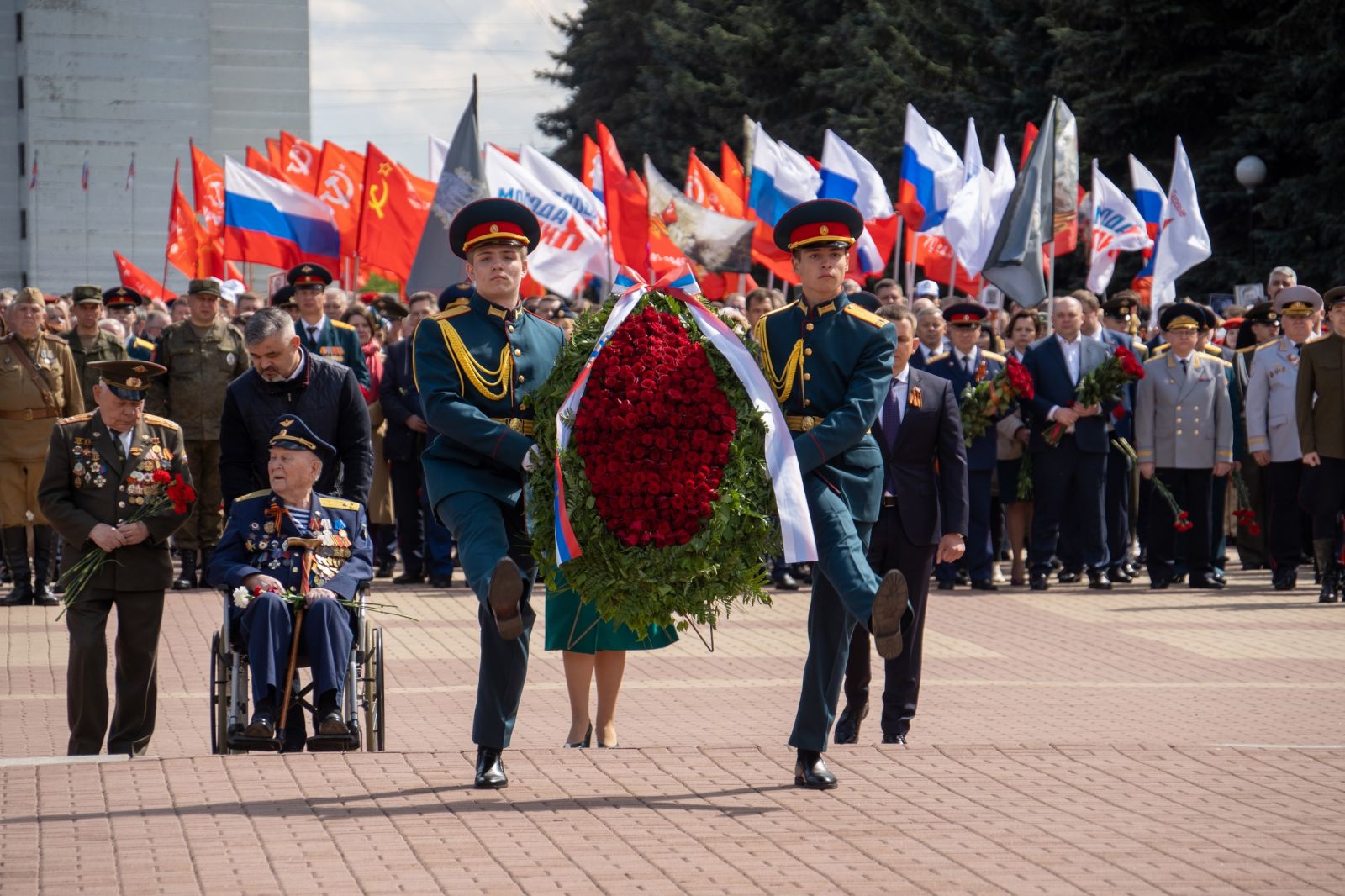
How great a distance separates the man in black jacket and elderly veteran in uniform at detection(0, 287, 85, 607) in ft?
21.3

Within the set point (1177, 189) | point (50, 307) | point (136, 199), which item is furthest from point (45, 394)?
point (136, 199)

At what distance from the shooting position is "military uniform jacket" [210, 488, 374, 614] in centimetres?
816

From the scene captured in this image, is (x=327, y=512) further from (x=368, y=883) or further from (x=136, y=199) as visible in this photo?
(x=136, y=199)

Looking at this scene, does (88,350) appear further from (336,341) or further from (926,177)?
(926,177)

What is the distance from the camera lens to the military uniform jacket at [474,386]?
6.96 metres

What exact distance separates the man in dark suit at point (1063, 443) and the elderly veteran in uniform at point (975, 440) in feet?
1.20

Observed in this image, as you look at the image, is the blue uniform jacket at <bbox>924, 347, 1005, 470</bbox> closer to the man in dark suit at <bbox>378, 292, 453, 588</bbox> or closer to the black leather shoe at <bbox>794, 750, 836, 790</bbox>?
the man in dark suit at <bbox>378, 292, 453, 588</bbox>

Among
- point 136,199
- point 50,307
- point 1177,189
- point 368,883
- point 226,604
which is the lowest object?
point 368,883

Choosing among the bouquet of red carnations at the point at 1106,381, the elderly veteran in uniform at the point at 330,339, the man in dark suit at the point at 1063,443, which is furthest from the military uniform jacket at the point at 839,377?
the man in dark suit at the point at 1063,443

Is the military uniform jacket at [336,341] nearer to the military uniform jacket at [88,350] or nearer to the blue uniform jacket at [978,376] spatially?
the military uniform jacket at [88,350]

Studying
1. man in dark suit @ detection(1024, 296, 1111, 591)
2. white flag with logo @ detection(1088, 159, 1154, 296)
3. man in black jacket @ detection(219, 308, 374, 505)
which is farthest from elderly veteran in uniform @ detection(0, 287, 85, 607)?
white flag with logo @ detection(1088, 159, 1154, 296)

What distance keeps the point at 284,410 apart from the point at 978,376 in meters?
8.12

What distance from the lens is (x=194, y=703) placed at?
10391 millimetres

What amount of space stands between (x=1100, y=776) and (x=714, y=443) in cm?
203
